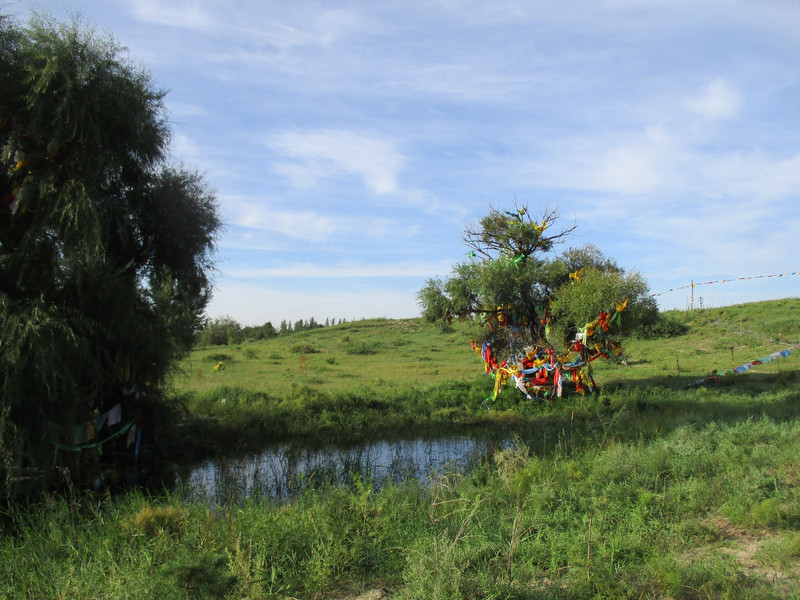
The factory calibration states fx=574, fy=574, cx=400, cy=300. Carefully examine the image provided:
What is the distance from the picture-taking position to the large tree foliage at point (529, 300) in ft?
59.5

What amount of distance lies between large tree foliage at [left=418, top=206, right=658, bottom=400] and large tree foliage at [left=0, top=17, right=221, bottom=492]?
11.3m

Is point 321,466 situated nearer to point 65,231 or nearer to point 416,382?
point 65,231

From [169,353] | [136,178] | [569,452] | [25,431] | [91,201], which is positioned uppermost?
[136,178]

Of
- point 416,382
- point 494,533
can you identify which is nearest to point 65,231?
point 494,533

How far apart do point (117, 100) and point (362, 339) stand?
33.8m

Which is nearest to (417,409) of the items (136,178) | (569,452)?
(569,452)

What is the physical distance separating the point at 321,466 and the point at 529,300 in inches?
423

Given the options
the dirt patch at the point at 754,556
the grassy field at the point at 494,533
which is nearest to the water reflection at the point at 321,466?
the grassy field at the point at 494,533

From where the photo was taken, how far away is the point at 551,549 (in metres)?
5.77

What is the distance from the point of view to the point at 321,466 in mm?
11469

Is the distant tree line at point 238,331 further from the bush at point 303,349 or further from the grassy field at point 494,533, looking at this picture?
the grassy field at point 494,533

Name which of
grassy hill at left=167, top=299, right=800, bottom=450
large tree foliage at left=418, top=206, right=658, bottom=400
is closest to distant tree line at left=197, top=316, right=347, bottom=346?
grassy hill at left=167, top=299, right=800, bottom=450

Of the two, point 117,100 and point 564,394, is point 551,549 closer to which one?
point 117,100

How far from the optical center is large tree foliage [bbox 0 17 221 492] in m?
8.20
